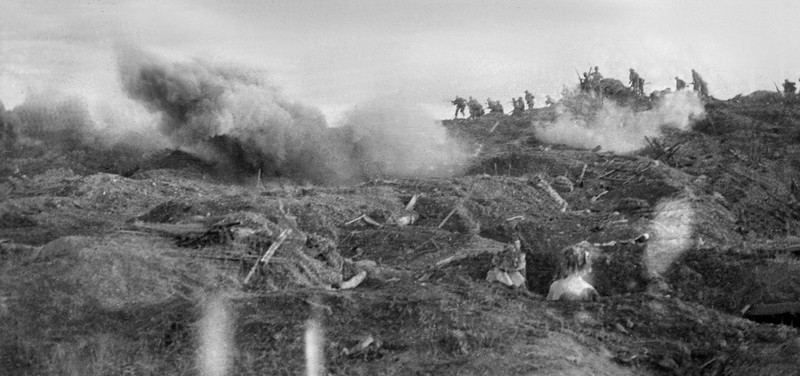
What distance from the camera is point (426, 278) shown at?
1463cm

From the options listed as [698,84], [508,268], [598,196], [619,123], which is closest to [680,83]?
[698,84]

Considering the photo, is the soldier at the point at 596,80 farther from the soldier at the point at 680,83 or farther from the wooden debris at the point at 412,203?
the wooden debris at the point at 412,203

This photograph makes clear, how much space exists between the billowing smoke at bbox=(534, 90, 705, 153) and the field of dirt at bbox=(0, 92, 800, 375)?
7.14m

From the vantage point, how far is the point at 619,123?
33812 millimetres

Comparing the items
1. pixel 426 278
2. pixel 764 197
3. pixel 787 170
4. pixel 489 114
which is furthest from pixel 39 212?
pixel 489 114

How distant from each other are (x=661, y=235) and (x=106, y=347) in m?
9.94

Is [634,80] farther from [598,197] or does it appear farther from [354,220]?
[354,220]

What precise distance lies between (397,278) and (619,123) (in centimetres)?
2127

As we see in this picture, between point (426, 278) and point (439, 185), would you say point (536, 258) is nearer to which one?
point (426, 278)

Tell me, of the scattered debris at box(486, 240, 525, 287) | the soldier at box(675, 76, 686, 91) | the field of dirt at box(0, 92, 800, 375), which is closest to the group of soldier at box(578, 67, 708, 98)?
the soldier at box(675, 76, 686, 91)

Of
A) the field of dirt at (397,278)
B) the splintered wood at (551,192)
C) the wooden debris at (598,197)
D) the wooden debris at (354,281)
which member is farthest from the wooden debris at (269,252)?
the wooden debris at (598,197)

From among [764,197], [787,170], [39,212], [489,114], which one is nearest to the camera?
[39,212]

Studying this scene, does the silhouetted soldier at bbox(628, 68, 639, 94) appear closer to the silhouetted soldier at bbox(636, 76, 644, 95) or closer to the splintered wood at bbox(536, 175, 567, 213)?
the silhouetted soldier at bbox(636, 76, 644, 95)

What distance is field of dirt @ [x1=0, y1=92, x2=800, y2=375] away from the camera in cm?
1075
